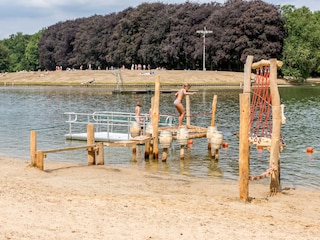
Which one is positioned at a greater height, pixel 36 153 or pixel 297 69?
pixel 297 69

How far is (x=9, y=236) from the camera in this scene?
9.30 m

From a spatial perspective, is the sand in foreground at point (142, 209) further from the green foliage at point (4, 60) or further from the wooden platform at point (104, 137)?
the green foliage at point (4, 60)

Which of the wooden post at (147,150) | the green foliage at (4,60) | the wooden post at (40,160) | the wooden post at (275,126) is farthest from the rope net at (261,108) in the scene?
the green foliage at (4,60)

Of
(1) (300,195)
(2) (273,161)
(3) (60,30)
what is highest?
(3) (60,30)

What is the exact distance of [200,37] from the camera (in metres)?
101

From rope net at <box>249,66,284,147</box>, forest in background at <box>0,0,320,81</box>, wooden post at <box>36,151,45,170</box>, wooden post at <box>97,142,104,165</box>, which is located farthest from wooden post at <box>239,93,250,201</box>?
forest in background at <box>0,0,320,81</box>

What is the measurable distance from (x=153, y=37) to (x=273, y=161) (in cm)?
9687

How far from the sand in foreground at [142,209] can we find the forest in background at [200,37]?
79.1m

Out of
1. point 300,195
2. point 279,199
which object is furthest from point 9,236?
point 300,195

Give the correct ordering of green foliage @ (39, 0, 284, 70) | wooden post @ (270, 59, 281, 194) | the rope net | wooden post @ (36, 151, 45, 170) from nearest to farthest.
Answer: wooden post @ (270, 59, 281, 194) < the rope net < wooden post @ (36, 151, 45, 170) < green foliage @ (39, 0, 284, 70)

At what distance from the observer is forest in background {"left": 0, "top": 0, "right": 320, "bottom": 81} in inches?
3757

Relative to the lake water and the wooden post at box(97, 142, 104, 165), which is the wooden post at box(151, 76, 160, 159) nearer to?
the lake water

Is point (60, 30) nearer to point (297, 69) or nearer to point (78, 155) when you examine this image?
point (297, 69)

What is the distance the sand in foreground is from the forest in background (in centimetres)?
7909
